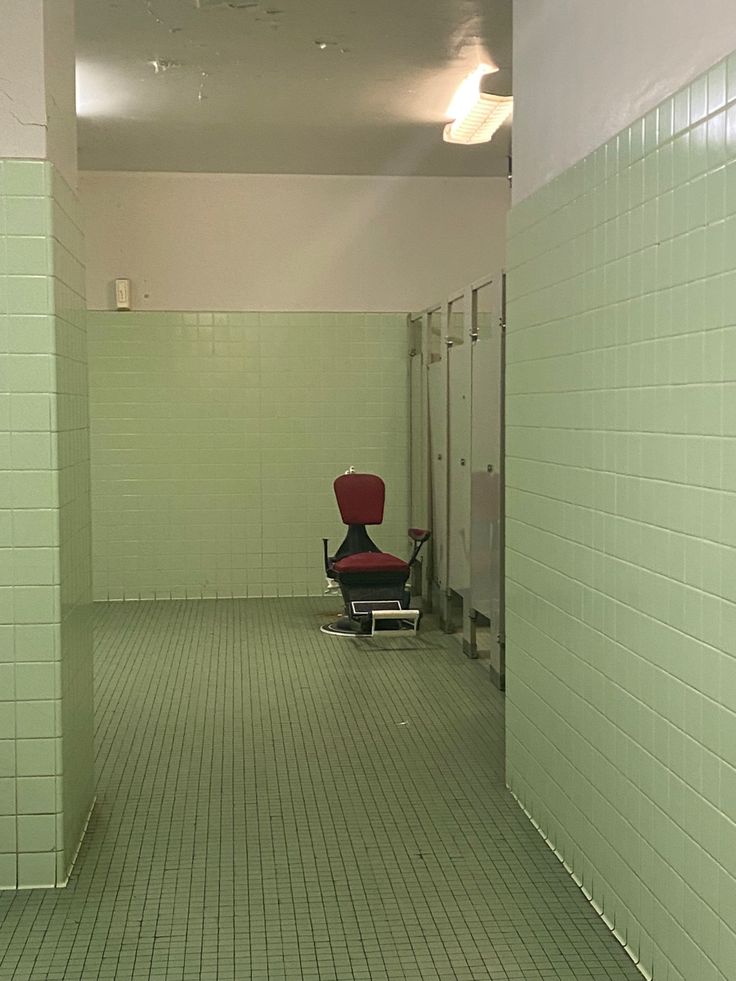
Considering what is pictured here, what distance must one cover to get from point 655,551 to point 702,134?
957 mm

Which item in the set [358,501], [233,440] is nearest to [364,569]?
[358,501]

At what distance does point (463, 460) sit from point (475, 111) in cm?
201

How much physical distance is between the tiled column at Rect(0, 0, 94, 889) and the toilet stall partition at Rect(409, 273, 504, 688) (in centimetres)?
299

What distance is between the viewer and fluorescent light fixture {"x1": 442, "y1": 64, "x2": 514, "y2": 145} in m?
6.64

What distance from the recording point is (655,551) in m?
2.89

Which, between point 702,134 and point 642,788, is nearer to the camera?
point 702,134

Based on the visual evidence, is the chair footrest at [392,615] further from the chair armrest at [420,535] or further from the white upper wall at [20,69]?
the white upper wall at [20,69]

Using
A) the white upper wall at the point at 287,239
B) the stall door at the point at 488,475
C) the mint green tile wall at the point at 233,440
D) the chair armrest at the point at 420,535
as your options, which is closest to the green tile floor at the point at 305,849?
the stall door at the point at 488,475

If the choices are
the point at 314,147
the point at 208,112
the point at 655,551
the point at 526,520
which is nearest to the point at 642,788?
the point at 655,551

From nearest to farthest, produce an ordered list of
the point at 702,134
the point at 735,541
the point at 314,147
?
the point at 735,541 < the point at 702,134 < the point at 314,147

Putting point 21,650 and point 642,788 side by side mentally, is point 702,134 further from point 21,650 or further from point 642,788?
point 21,650

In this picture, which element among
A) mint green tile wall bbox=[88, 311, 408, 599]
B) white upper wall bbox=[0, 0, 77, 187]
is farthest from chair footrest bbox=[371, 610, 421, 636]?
white upper wall bbox=[0, 0, 77, 187]

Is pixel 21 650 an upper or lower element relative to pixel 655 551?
lower

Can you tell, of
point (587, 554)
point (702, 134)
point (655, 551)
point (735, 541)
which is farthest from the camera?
point (587, 554)
